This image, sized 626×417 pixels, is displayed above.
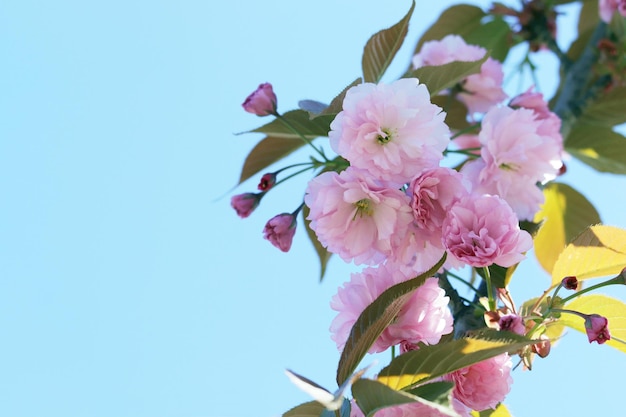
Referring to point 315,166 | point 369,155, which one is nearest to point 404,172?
point 369,155

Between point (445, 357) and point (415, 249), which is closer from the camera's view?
point (445, 357)

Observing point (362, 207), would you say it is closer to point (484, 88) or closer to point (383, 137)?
point (383, 137)

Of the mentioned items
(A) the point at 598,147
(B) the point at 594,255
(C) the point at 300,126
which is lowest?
(A) the point at 598,147

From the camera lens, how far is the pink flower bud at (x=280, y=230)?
4.15 ft

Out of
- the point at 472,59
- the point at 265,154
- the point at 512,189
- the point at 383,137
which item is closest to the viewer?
the point at 383,137

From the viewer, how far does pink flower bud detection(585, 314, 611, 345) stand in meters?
1.05

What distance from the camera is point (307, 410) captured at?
1.02 meters

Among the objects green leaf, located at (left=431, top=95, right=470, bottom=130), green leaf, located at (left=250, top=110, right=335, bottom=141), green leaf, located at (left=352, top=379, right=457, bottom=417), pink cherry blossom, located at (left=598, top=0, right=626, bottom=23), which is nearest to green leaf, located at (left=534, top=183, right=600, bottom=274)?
green leaf, located at (left=431, top=95, right=470, bottom=130)

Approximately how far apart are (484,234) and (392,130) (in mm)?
201

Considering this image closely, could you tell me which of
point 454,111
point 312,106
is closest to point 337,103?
point 312,106

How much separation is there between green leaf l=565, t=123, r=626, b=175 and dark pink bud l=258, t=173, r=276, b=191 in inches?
40.3

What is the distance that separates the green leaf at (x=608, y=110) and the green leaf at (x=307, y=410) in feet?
4.40

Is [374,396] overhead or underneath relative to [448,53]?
underneath

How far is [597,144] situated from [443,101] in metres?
0.43
